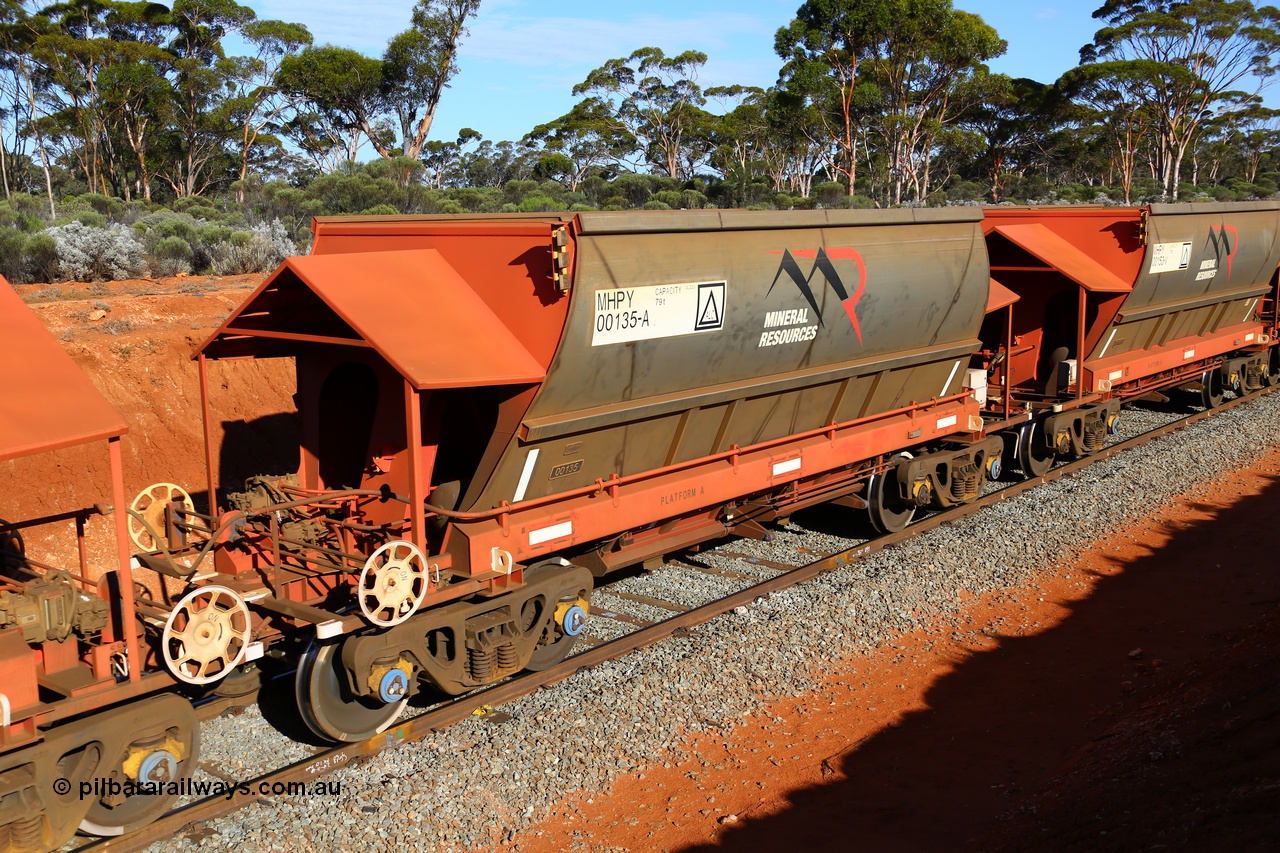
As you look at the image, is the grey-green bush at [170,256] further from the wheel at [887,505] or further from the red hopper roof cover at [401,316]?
the wheel at [887,505]

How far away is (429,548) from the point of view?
299 inches

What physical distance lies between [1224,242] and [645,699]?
13790 millimetres

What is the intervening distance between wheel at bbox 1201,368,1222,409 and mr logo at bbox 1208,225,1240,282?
170 centimetres

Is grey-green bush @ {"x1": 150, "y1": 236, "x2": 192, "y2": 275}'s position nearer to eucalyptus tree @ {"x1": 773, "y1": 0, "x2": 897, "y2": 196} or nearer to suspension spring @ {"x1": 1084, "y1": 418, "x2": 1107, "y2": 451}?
suspension spring @ {"x1": 1084, "y1": 418, "x2": 1107, "y2": 451}

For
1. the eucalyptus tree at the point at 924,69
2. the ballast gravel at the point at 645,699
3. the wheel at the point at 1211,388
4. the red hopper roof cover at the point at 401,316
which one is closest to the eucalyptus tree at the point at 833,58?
the eucalyptus tree at the point at 924,69

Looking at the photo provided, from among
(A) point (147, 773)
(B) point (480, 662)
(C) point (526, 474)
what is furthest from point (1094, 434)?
(A) point (147, 773)

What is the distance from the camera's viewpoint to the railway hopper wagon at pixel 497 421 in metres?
6.88

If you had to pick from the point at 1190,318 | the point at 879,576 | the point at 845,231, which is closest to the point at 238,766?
the point at 879,576

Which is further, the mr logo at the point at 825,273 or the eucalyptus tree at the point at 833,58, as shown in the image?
the eucalyptus tree at the point at 833,58

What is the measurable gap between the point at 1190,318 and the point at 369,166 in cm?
2589

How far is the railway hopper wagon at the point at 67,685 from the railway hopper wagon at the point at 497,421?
1.87 feet

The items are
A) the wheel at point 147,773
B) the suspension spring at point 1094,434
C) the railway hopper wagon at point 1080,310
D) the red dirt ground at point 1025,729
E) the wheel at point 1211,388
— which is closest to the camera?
the red dirt ground at point 1025,729

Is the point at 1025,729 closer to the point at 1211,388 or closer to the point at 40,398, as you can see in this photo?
the point at 40,398

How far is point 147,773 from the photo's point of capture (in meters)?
5.95
